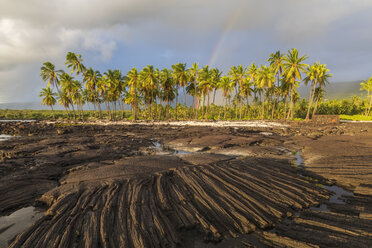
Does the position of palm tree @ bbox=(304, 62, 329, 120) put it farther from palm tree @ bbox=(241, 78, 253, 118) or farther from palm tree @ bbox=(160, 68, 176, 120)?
palm tree @ bbox=(160, 68, 176, 120)

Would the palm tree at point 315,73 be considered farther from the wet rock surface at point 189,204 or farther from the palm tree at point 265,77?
the wet rock surface at point 189,204

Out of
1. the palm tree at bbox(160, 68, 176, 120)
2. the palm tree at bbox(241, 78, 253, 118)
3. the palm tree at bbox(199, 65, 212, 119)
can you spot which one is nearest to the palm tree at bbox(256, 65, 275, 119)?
the palm tree at bbox(241, 78, 253, 118)

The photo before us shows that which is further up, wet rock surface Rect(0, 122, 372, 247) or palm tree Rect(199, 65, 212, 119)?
palm tree Rect(199, 65, 212, 119)

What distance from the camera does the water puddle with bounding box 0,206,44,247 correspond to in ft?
18.6

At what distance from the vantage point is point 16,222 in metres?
6.36

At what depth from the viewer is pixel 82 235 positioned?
514 cm

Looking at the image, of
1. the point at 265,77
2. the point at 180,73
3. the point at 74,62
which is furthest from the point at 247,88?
the point at 74,62

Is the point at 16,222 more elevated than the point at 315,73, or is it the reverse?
the point at 315,73

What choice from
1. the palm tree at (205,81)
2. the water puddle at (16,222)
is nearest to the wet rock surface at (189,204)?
the water puddle at (16,222)

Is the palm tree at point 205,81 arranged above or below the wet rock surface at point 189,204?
above

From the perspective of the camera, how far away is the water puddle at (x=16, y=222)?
18.6 feet

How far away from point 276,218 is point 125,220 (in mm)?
5377

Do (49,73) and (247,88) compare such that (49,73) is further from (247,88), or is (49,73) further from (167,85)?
(247,88)

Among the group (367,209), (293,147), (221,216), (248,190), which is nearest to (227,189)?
(248,190)
